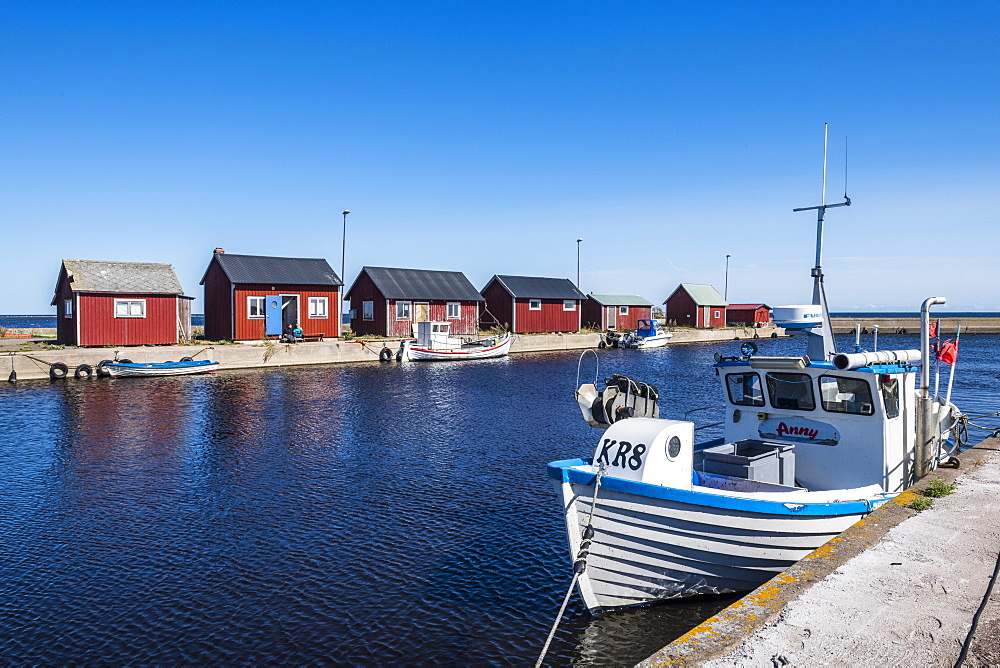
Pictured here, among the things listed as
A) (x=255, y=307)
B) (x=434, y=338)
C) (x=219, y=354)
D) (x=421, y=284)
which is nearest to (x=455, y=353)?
(x=434, y=338)

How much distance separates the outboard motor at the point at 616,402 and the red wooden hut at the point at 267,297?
37.2 metres

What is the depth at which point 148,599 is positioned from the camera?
9.17 meters

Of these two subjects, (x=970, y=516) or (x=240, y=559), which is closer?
(x=970, y=516)

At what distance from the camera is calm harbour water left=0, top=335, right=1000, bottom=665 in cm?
820

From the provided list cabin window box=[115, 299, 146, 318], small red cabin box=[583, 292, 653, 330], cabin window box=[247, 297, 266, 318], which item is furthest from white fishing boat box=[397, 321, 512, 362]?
small red cabin box=[583, 292, 653, 330]

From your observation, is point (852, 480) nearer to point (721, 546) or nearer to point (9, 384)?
point (721, 546)

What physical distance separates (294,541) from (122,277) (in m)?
33.1

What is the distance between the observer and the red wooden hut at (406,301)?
50062 mm

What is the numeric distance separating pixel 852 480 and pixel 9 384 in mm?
34530

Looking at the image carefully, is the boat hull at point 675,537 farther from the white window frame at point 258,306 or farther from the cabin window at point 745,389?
the white window frame at point 258,306

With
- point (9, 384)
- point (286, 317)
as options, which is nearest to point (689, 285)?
point (286, 317)

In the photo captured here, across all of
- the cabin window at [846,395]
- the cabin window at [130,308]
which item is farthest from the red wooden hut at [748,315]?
the cabin window at [846,395]

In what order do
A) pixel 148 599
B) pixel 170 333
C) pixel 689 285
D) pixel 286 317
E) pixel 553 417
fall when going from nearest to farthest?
pixel 148 599 < pixel 553 417 < pixel 170 333 < pixel 286 317 < pixel 689 285

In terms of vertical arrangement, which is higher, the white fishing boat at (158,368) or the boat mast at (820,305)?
the boat mast at (820,305)
